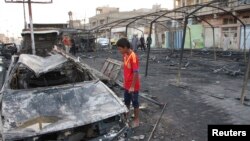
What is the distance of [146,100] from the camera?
31.6 feet

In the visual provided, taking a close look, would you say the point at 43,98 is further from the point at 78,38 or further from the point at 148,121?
the point at 78,38

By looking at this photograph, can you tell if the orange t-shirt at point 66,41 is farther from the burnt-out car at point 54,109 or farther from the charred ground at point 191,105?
the burnt-out car at point 54,109

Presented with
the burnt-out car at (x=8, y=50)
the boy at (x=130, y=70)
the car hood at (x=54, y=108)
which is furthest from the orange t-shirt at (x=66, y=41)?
the car hood at (x=54, y=108)

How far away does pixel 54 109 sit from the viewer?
17.8 feet

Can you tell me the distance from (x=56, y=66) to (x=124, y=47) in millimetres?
1490

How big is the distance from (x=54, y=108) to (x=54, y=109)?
0.03m

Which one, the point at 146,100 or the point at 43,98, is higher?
the point at 43,98

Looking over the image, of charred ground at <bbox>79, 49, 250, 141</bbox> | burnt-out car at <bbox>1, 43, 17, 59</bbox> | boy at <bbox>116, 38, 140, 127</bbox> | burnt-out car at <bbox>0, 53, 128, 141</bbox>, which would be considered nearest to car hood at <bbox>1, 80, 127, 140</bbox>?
burnt-out car at <bbox>0, 53, 128, 141</bbox>

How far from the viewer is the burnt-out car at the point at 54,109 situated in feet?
16.0

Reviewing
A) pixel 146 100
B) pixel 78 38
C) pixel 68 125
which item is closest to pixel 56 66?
pixel 68 125

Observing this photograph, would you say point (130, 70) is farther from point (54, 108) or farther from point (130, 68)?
point (54, 108)

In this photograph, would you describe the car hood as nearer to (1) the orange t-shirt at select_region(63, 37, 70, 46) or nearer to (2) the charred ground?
(2) the charred ground

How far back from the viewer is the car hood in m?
4.84

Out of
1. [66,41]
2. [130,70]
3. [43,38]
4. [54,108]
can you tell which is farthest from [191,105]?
[66,41]
